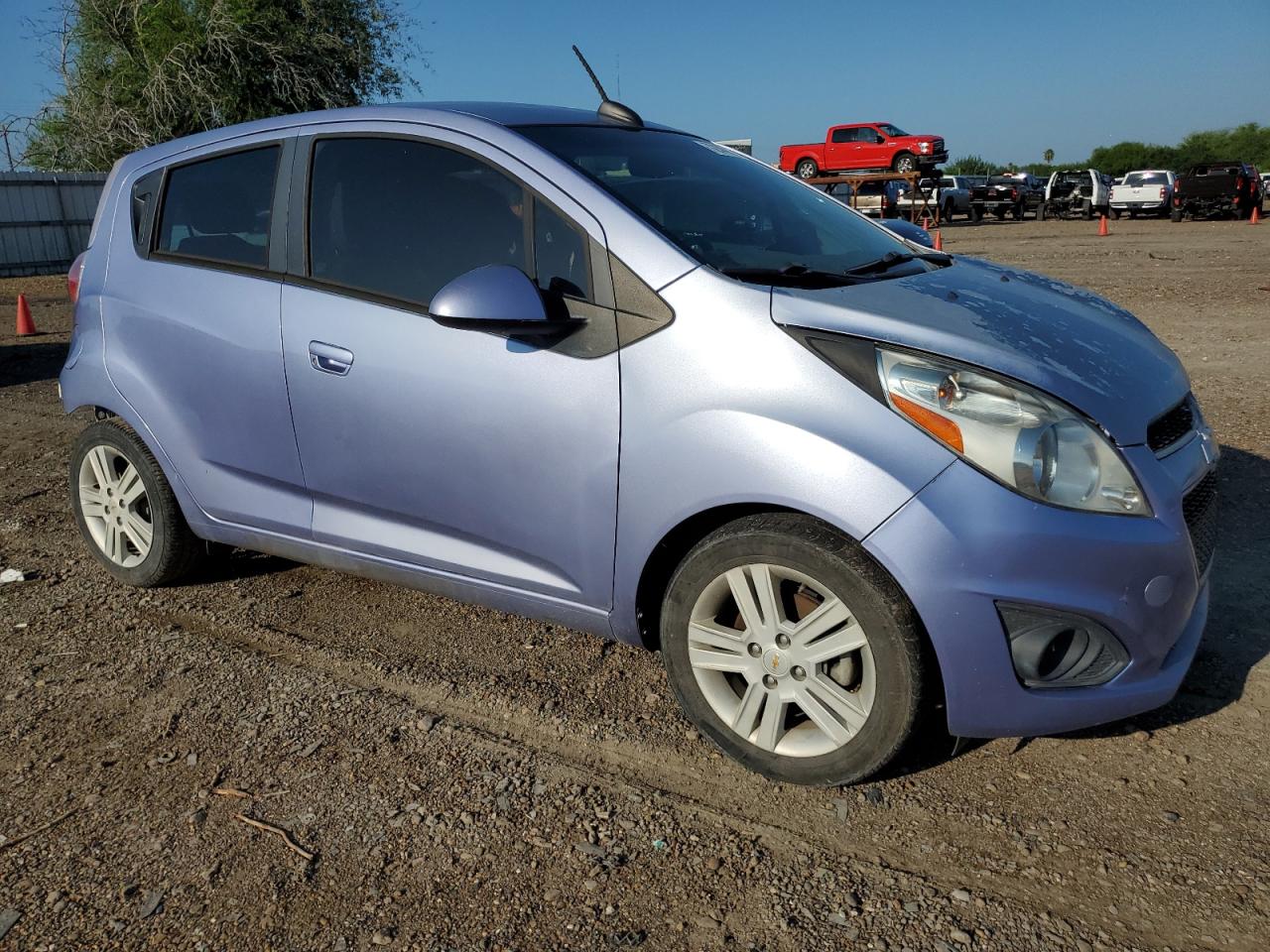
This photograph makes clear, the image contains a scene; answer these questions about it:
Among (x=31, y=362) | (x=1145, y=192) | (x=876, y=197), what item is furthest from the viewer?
(x=1145, y=192)

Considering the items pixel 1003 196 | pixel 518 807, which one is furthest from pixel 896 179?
pixel 518 807

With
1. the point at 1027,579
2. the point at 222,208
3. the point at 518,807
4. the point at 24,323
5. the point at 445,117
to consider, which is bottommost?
the point at 24,323

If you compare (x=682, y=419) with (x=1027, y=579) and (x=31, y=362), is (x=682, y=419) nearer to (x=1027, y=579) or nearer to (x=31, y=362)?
(x=1027, y=579)

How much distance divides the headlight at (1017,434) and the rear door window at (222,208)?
2273mm

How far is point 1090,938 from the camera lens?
222 centimetres

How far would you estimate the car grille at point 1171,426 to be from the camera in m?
2.67

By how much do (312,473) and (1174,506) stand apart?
2.56 metres

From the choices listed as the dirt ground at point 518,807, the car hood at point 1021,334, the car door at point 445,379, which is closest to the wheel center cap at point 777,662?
the dirt ground at point 518,807

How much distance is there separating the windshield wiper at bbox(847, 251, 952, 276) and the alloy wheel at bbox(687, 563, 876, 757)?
3.54 feet

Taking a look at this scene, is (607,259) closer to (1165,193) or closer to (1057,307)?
(1057,307)

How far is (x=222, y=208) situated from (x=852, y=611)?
2.70m

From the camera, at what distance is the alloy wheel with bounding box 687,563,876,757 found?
2.64 m

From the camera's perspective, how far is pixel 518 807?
2.75 metres

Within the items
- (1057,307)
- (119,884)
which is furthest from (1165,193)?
(119,884)
